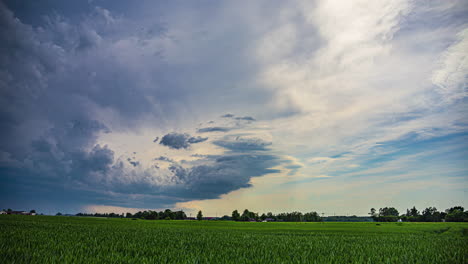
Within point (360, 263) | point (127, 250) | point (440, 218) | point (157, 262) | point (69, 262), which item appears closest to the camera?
point (69, 262)

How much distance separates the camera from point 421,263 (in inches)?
487

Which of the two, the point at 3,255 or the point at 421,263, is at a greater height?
the point at 3,255

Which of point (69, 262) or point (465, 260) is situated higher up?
point (69, 262)

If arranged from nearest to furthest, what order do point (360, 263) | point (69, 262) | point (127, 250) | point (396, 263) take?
point (69, 262), point (360, 263), point (396, 263), point (127, 250)

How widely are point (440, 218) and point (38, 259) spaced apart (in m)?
247

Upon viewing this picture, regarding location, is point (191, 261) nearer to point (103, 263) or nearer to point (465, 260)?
point (103, 263)

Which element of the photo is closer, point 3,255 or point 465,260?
point 3,255

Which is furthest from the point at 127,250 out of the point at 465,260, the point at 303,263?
the point at 465,260

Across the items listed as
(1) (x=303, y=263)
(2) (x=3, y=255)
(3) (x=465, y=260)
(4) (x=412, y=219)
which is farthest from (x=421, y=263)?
(4) (x=412, y=219)

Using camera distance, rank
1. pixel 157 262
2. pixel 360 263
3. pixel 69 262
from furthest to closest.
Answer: pixel 360 263 < pixel 157 262 < pixel 69 262

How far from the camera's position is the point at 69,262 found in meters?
9.44

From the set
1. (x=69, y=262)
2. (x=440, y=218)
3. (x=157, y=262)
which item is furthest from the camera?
(x=440, y=218)

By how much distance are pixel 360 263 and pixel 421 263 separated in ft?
12.8

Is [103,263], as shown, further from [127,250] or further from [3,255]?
[3,255]
